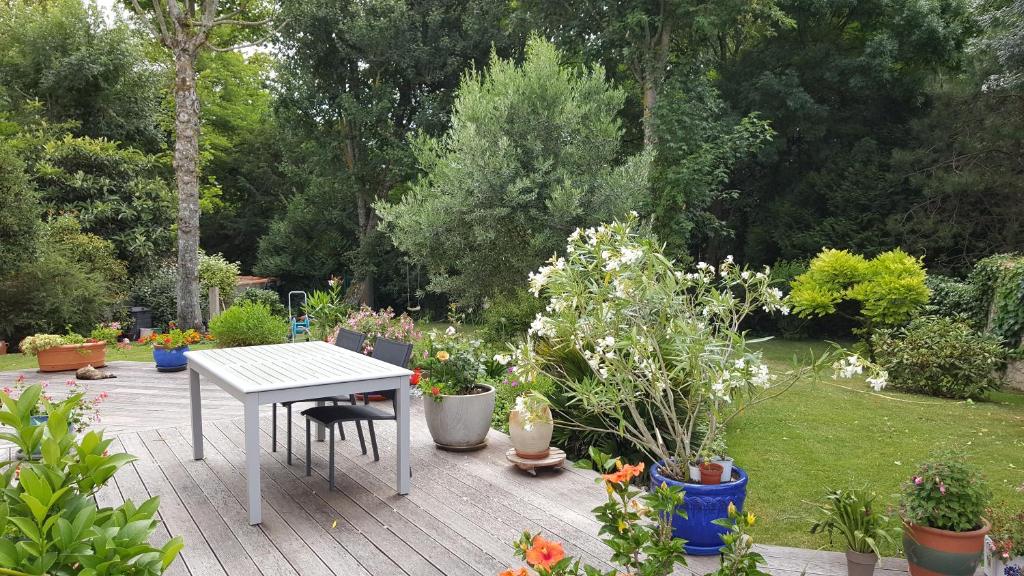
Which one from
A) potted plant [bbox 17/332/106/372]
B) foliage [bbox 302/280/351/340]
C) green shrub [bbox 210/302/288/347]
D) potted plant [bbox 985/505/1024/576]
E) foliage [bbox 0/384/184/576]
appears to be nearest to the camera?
foliage [bbox 0/384/184/576]

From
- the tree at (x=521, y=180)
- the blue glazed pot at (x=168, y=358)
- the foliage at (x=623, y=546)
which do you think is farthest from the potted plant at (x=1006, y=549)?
the blue glazed pot at (x=168, y=358)

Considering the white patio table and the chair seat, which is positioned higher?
the white patio table

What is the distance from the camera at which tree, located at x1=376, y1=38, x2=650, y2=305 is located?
30.0 feet

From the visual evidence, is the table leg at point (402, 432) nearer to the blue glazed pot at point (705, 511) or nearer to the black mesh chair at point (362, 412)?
the black mesh chair at point (362, 412)

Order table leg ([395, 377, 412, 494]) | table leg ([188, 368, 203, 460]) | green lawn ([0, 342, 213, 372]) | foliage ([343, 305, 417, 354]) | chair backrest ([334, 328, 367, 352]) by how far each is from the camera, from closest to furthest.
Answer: table leg ([395, 377, 412, 494]), table leg ([188, 368, 203, 460]), chair backrest ([334, 328, 367, 352]), foliage ([343, 305, 417, 354]), green lawn ([0, 342, 213, 372])

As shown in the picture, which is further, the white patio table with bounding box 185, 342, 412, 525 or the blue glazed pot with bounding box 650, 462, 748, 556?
the white patio table with bounding box 185, 342, 412, 525

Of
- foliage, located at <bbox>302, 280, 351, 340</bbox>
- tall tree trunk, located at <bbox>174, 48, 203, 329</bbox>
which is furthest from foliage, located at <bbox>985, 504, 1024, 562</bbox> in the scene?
tall tree trunk, located at <bbox>174, 48, 203, 329</bbox>

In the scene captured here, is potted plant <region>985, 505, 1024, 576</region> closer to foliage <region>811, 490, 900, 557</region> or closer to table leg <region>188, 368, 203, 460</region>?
foliage <region>811, 490, 900, 557</region>

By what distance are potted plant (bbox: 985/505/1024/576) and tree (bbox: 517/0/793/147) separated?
10.3 meters

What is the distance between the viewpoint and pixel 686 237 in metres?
11.9

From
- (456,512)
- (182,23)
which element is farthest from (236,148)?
(456,512)

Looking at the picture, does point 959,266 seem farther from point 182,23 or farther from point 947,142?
point 182,23

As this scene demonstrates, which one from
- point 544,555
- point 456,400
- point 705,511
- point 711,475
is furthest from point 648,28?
point 544,555

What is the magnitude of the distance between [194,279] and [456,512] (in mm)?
8374
